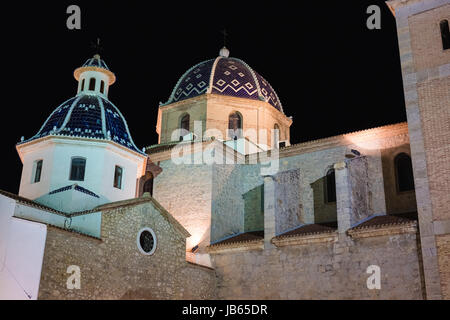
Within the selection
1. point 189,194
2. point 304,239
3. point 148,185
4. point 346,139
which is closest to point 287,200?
point 304,239

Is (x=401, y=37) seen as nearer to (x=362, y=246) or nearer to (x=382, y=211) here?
(x=382, y=211)

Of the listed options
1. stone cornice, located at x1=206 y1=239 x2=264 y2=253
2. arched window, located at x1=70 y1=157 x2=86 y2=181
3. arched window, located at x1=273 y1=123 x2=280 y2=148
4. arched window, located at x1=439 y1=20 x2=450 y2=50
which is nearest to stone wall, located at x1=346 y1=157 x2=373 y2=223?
stone cornice, located at x1=206 y1=239 x2=264 y2=253

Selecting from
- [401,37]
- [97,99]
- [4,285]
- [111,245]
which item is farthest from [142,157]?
[401,37]

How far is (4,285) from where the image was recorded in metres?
10.7

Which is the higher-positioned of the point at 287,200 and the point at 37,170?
the point at 37,170

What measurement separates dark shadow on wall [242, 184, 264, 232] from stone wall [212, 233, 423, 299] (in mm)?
2657

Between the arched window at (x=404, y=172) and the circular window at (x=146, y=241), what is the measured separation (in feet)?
27.5

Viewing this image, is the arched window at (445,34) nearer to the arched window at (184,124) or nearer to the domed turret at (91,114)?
the domed turret at (91,114)

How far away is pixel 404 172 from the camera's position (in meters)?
16.8

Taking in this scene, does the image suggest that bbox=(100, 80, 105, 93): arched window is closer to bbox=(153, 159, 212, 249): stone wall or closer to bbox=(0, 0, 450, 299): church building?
bbox=(0, 0, 450, 299): church building

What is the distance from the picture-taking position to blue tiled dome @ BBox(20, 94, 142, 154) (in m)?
14.9

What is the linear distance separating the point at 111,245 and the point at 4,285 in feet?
8.71

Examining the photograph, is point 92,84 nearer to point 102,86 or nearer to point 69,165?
point 102,86

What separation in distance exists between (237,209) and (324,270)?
17.3ft
